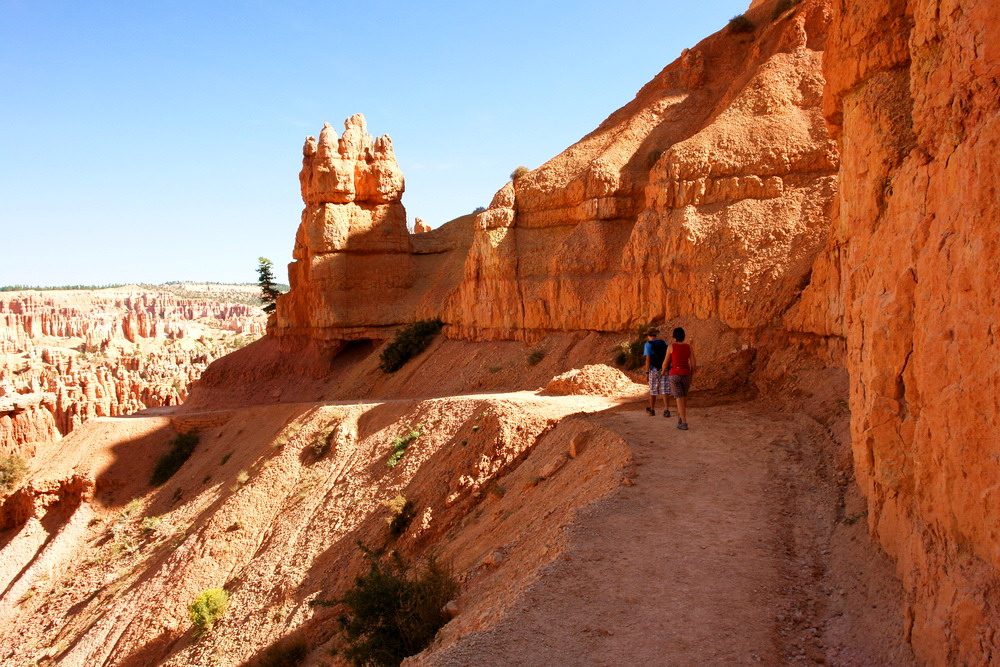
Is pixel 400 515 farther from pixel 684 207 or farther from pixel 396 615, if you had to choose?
pixel 684 207

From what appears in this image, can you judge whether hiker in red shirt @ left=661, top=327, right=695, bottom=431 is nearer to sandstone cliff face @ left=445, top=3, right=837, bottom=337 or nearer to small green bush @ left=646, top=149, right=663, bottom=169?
sandstone cliff face @ left=445, top=3, right=837, bottom=337

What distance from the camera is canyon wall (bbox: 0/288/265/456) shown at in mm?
34969

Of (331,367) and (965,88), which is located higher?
(965,88)

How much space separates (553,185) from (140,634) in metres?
19.4

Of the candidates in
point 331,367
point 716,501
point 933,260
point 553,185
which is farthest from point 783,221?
point 331,367

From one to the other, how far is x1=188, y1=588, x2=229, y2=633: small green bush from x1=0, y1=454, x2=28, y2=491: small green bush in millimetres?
16676

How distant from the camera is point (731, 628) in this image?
5520mm

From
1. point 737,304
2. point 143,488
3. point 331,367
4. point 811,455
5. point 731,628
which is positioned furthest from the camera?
point 331,367

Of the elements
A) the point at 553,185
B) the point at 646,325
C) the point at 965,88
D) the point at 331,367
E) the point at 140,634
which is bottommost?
the point at 140,634

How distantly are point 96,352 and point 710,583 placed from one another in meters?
100

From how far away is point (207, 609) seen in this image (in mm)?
14516

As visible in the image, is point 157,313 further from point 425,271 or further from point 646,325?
point 646,325

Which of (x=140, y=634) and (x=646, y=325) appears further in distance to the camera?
(x=646, y=325)

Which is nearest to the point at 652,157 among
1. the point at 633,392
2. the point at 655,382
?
the point at 633,392
